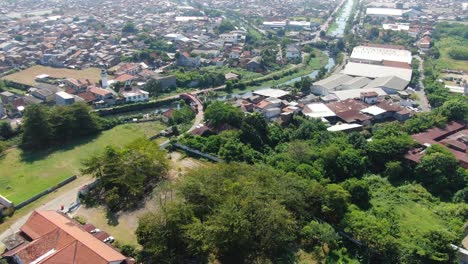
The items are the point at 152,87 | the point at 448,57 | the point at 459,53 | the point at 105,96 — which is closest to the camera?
the point at 105,96

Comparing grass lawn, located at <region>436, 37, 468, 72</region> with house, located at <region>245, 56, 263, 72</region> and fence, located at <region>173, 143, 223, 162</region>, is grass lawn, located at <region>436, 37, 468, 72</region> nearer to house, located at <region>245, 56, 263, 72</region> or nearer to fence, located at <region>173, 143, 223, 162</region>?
house, located at <region>245, 56, 263, 72</region>

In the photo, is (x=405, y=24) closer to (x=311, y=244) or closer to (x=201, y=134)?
(x=201, y=134)

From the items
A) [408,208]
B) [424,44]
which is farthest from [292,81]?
[408,208]

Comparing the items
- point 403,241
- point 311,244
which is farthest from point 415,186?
point 311,244

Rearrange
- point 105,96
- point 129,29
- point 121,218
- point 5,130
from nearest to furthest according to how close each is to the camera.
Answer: point 121,218, point 5,130, point 105,96, point 129,29

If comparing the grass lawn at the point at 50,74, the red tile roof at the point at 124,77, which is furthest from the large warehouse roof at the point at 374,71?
the grass lawn at the point at 50,74

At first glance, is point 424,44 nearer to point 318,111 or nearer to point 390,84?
point 390,84
